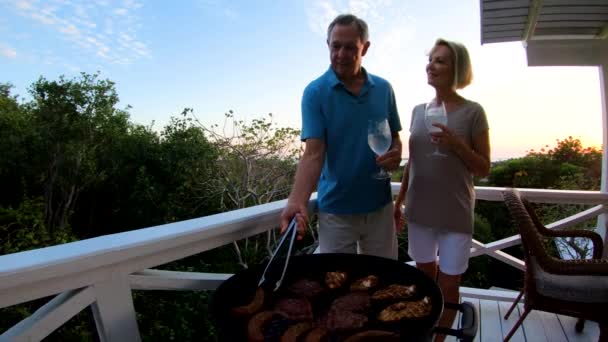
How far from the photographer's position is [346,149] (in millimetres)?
1556

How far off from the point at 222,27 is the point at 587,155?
14864mm

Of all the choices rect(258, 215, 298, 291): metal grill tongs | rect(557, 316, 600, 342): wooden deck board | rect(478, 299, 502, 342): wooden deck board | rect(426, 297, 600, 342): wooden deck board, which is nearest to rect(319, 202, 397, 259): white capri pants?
rect(258, 215, 298, 291): metal grill tongs

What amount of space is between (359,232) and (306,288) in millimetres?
533

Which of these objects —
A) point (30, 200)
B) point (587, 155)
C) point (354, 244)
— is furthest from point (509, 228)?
point (30, 200)

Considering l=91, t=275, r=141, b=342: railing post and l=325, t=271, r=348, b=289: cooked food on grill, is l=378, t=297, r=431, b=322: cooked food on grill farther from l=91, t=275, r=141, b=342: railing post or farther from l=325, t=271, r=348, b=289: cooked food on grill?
l=91, t=275, r=141, b=342: railing post

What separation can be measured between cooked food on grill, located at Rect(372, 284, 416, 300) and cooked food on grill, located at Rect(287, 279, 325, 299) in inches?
6.8

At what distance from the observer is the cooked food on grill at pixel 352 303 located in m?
1.06

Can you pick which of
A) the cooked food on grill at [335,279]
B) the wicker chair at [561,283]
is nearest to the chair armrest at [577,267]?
the wicker chair at [561,283]

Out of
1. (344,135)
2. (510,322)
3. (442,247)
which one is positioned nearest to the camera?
(344,135)

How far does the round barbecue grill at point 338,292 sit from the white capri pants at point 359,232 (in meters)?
0.29

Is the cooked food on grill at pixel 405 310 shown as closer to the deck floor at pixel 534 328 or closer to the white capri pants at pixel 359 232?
the white capri pants at pixel 359 232

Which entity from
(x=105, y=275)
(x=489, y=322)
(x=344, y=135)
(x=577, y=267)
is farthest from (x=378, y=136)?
(x=489, y=322)

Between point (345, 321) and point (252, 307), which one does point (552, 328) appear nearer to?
point (345, 321)

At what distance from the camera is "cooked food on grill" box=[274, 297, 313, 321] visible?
1014mm
